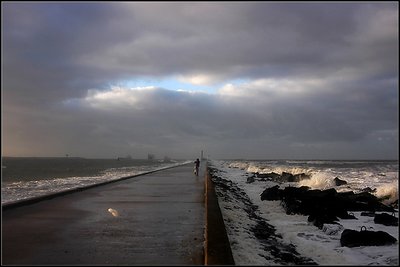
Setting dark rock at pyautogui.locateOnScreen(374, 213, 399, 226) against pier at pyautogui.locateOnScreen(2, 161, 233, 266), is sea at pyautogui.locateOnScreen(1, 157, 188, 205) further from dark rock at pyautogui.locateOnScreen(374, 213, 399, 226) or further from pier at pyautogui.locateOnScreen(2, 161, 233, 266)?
dark rock at pyautogui.locateOnScreen(374, 213, 399, 226)

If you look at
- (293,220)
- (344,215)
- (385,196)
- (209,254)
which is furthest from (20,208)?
(385,196)

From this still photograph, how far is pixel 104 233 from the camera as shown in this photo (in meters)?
7.33

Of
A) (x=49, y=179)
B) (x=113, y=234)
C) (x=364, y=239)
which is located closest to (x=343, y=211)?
(x=364, y=239)

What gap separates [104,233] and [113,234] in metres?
0.19

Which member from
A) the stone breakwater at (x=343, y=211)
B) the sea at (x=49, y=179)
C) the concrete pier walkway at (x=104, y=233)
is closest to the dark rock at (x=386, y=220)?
the stone breakwater at (x=343, y=211)

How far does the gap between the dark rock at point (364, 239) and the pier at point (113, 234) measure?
270 cm

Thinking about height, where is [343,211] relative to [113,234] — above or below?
below

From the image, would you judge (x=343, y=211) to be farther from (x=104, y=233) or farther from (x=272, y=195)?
(x=104, y=233)

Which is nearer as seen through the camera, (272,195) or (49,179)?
(272,195)

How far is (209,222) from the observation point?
7.79m

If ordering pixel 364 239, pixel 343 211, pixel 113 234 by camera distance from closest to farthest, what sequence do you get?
1. pixel 113 234
2. pixel 364 239
3. pixel 343 211

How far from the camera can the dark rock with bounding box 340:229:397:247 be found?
8.27 meters

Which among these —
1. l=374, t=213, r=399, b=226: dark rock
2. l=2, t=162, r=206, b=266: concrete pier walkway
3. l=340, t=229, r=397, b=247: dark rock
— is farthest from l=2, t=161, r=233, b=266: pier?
l=374, t=213, r=399, b=226: dark rock

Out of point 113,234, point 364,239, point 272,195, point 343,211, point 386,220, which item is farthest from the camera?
point 272,195
